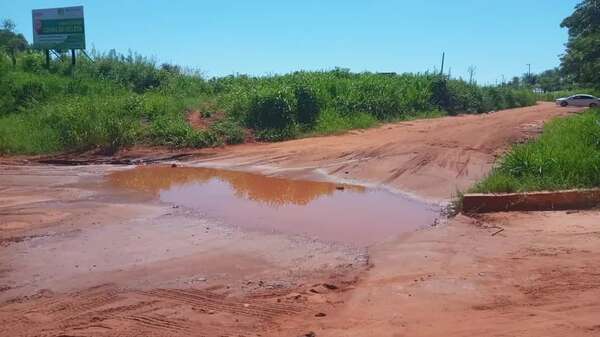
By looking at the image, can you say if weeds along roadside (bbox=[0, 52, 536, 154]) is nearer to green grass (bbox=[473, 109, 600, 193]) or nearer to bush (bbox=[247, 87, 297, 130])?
bush (bbox=[247, 87, 297, 130])

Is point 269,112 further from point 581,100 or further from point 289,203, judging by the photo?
point 581,100

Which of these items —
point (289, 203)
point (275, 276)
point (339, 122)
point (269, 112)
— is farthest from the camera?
point (339, 122)

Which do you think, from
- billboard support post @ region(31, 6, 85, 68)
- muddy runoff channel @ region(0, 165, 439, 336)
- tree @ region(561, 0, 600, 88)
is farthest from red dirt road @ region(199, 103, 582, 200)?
billboard support post @ region(31, 6, 85, 68)

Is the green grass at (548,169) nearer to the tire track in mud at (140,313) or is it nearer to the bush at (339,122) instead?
the tire track in mud at (140,313)

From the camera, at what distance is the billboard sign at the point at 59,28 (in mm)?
27922

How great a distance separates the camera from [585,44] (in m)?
25.7

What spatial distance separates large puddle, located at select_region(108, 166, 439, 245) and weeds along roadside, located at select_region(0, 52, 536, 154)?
511 cm

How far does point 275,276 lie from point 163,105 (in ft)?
58.3

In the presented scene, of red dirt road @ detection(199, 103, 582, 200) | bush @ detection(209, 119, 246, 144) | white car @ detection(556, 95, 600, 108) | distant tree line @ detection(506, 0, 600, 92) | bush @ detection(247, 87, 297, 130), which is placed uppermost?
distant tree line @ detection(506, 0, 600, 92)

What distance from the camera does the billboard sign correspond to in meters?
27.9

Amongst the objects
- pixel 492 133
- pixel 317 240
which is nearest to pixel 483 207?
pixel 317 240

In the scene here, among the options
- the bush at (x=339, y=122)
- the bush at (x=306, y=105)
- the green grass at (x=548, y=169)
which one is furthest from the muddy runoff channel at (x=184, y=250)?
the bush at (x=306, y=105)

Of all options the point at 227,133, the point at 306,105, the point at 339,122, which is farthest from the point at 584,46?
the point at 227,133

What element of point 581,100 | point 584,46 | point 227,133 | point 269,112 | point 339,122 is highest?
point 584,46
